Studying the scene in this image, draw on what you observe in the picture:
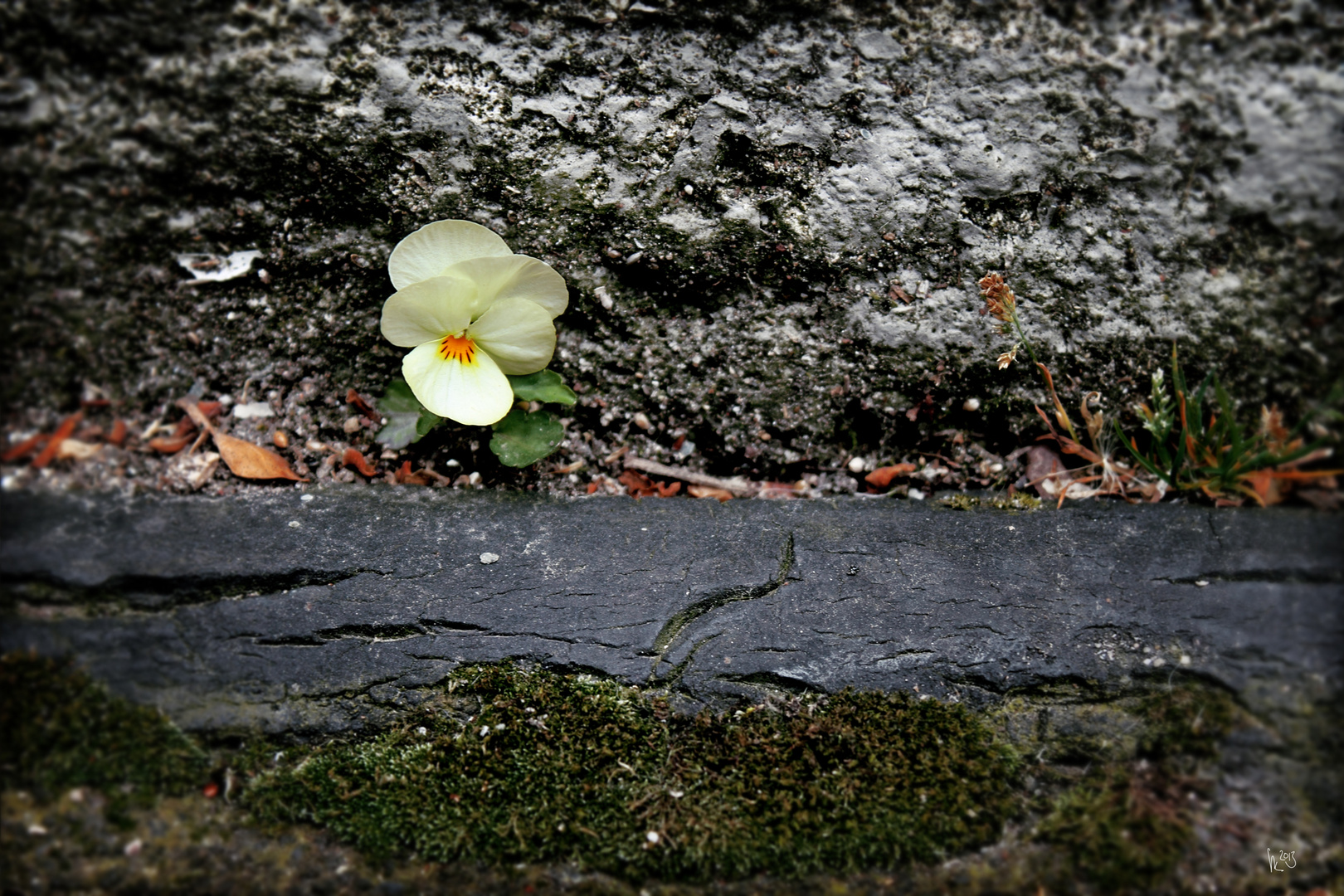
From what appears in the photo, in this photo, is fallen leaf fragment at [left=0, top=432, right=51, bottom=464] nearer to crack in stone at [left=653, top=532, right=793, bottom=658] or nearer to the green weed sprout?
crack in stone at [left=653, top=532, right=793, bottom=658]

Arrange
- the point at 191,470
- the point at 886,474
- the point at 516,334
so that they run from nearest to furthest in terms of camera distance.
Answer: the point at 516,334 < the point at 191,470 < the point at 886,474

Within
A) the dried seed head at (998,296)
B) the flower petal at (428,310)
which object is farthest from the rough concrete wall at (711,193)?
the flower petal at (428,310)

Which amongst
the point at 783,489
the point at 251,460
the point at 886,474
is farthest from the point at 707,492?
the point at 251,460

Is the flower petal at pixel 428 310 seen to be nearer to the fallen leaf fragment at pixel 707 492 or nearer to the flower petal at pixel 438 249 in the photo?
the flower petal at pixel 438 249

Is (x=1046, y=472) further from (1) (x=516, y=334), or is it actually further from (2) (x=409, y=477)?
(2) (x=409, y=477)

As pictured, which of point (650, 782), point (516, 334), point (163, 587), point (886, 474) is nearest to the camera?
point (650, 782)

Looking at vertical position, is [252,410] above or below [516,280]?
below

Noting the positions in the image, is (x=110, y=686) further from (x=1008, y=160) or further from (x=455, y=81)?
(x=1008, y=160)

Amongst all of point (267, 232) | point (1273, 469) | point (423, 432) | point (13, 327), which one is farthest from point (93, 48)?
point (1273, 469)
